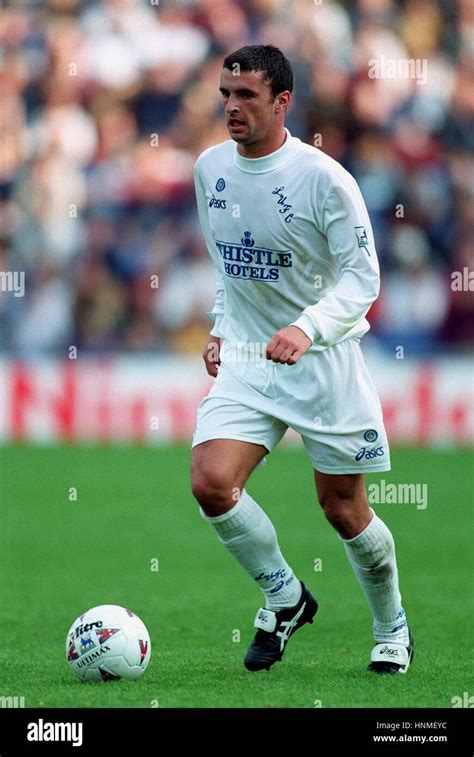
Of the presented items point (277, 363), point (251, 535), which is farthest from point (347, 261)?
point (251, 535)

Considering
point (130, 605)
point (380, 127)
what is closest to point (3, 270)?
point (380, 127)

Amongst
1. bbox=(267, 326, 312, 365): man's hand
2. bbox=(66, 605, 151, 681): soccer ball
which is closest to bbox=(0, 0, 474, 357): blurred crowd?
bbox=(66, 605, 151, 681): soccer ball

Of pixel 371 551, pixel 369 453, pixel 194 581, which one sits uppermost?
pixel 369 453

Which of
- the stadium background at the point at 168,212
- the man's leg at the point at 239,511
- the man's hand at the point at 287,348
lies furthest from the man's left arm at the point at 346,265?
the stadium background at the point at 168,212

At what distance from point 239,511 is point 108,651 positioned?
730mm

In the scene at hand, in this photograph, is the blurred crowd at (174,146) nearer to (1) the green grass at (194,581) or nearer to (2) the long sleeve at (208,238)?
(1) the green grass at (194,581)

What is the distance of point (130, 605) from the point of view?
7598 mm

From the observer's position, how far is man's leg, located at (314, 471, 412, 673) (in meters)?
5.61

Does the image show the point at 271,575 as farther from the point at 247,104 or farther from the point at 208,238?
the point at 247,104

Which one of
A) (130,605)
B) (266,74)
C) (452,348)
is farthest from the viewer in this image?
(452,348)

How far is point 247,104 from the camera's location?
541 cm

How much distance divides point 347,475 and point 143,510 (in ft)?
19.9

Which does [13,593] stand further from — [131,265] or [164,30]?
[164,30]

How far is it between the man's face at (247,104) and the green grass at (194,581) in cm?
209
